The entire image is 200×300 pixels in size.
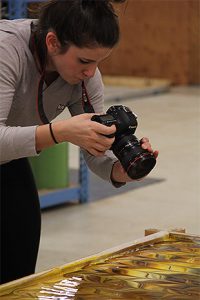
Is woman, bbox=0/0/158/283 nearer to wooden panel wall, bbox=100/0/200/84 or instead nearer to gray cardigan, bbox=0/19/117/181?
gray cardigan, bbox=0/19/117/181

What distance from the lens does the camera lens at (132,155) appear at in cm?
226

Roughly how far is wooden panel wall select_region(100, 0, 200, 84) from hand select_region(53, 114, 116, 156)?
871 cm

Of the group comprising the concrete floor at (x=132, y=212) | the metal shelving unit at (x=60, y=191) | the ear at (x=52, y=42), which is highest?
the ear at (x=52, y=42)

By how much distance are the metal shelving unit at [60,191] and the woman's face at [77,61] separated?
2.26 metres

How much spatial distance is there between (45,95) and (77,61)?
0.70ft

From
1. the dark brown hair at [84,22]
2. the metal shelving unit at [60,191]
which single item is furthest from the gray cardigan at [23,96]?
the metal shelving unit at [60,191]

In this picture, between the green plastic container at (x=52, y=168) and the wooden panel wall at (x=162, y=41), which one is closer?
the green plastic container at (x=52, y=168)

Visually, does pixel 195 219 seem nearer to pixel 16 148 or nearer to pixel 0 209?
pixel 0 209

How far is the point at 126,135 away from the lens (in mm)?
2258

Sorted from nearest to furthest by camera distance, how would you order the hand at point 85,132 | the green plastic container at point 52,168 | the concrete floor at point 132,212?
1. the hand at point 85,132
2. the concrete floor at point 132,212
3. the green plastic container at point 52,168

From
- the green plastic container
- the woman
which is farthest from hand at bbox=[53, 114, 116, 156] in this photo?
the green plastic container

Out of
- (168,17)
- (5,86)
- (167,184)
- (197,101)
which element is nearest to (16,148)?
(5,86)

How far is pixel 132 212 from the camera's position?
194 inches

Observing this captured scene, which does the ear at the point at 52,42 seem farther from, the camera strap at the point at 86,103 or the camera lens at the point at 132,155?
the camera lens at the point at 132,155
